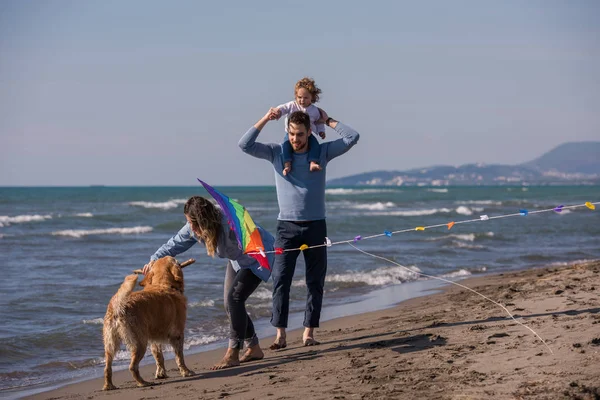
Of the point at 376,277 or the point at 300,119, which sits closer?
the point at 300,119

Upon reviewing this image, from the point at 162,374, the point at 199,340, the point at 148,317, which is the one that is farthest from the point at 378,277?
the point at 148,317

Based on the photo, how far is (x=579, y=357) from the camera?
4.88 meters

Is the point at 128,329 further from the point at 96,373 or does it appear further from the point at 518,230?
the point at 518,230

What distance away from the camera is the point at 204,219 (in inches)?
228

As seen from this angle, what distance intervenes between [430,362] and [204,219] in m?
2.06

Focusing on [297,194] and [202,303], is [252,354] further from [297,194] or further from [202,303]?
[202,303]

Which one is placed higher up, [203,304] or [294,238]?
[294,238]

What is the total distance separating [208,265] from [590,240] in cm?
1117

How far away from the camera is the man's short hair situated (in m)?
6.21

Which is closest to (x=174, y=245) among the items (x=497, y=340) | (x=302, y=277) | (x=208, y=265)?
(x=497, y=340)

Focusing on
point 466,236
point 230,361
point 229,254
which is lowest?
point 466,236

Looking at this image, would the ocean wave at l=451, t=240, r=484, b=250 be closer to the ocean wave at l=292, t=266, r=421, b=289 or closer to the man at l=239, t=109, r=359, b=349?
the ocean wave at l=292, t=266, r=421, b=289

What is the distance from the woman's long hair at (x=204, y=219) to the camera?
5.79 m

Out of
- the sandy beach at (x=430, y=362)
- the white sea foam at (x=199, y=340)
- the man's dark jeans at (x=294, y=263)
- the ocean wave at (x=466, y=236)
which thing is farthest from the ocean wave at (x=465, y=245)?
the man's dark jeans at (x=294, y=263)
